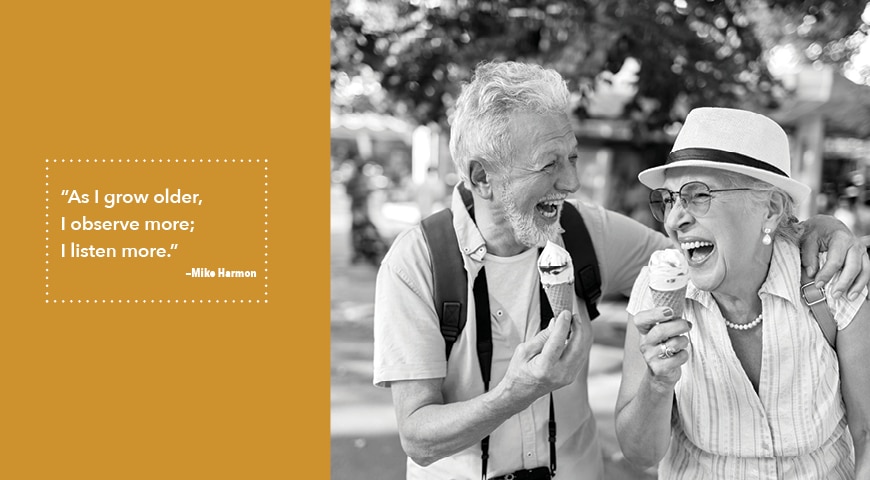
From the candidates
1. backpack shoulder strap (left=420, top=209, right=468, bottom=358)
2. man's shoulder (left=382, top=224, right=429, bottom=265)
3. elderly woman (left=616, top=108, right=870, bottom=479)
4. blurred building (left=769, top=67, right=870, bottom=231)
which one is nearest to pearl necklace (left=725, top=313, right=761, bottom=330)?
elderly woman (left=616, top=108, right=870, bottom=479)

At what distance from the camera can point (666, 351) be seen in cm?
193

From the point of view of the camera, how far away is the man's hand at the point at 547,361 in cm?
204

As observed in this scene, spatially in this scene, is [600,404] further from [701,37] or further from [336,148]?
[336,148]

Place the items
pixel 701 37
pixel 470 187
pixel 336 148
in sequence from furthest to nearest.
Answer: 1. pixel 336 148
2. pixel 701 37
3. pixel 470 187

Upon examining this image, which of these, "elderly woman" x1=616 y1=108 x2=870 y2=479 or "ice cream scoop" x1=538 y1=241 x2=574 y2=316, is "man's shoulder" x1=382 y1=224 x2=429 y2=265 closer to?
"ice cream scoop" x1=538 y1=241 x2=574 y2=316

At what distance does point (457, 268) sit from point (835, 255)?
0.99 meters

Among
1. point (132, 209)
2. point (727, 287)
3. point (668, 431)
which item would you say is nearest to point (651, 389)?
point (668, 431)

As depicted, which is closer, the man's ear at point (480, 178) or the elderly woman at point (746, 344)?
the elderly woman at point (746, 344)

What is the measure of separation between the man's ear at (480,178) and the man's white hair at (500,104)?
0.05ft

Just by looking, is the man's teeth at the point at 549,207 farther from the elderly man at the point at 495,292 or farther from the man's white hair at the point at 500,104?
the man's white hair at the point at 500,104

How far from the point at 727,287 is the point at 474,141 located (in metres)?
0.82

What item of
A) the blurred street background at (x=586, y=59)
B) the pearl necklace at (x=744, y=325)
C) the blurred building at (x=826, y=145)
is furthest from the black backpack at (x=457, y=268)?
the blurred building at (x=826, y=145)

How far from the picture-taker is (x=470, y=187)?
2547 mm

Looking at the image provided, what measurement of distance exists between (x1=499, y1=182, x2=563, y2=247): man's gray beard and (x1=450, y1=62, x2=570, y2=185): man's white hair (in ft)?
0.27
